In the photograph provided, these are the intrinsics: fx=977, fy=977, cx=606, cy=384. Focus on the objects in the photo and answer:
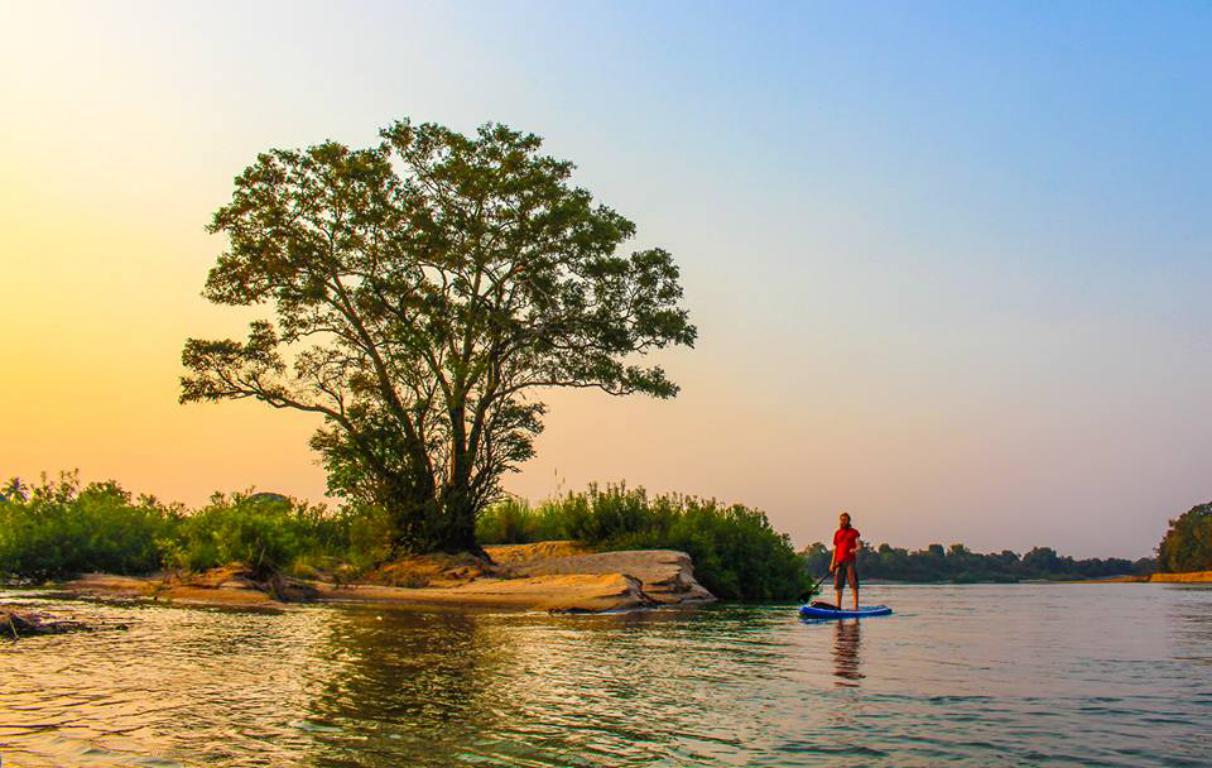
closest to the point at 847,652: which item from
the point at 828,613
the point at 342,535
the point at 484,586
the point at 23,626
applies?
the point at 828,613

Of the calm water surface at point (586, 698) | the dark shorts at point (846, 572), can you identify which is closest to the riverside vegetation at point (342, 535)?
the dark shorts at point (846, 572)

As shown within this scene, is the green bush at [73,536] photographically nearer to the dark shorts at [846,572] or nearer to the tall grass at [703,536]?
the tall grass at [703,536]

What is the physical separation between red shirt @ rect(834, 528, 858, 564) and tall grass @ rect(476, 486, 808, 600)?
31.1 feet

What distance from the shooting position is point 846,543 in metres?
23.8

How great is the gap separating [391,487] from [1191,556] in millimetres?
82646

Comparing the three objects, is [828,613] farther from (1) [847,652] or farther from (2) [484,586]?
(2) [484,586]

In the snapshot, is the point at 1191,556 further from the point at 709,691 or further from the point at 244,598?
the point at 709,691

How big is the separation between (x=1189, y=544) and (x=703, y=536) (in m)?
75.4

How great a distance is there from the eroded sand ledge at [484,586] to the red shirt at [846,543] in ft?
17.9

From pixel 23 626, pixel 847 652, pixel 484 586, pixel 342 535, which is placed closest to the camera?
pixel 847 652

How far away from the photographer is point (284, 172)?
32.6 meters

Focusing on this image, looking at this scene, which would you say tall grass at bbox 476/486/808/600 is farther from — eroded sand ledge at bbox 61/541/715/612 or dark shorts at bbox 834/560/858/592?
dark shorts at bbox 834/560/858/592

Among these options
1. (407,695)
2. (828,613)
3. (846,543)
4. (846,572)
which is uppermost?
(846,543)

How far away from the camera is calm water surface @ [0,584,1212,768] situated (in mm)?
7113
